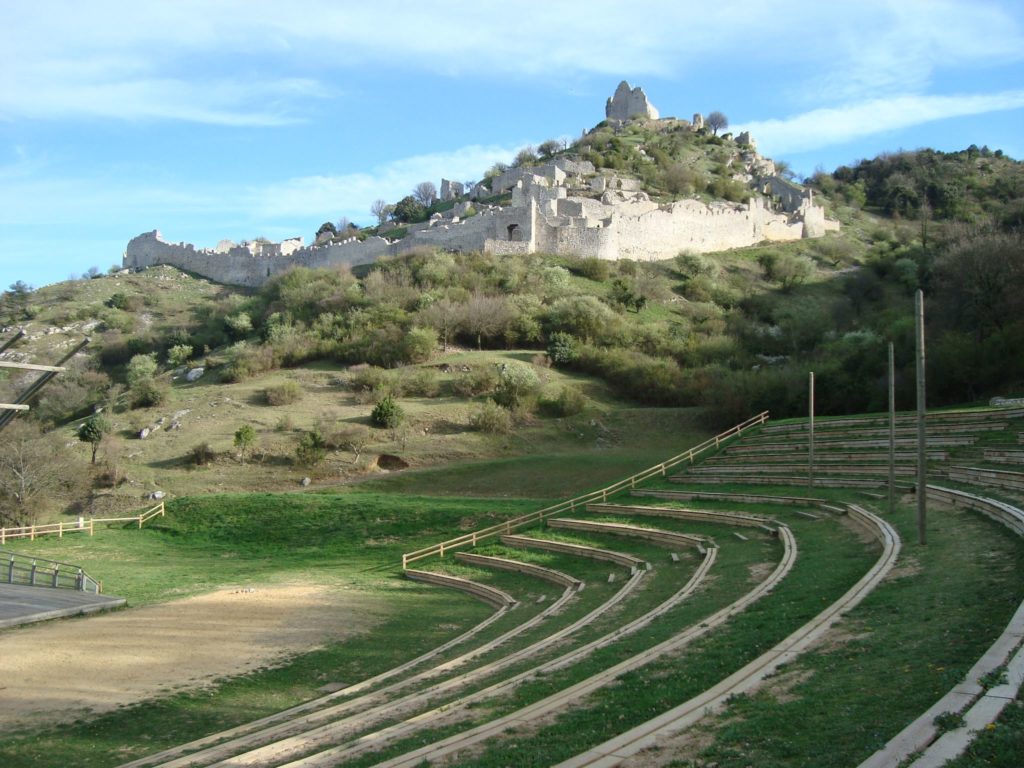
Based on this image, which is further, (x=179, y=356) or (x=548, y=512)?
(x=179, y=356)

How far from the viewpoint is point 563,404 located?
151 ft

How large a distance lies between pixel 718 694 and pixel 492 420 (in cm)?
3497

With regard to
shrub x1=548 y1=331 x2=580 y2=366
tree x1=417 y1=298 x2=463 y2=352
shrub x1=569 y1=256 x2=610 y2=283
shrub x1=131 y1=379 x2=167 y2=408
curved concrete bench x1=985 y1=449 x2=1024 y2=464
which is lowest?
curved concrete bench x1=985 y1=449 x2=1024 y2=464

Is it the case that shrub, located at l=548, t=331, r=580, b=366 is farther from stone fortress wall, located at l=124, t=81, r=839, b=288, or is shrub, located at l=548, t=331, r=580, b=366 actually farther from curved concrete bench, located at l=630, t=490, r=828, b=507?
curved concrete bench, located at l=630, t=490, r=828, b=507

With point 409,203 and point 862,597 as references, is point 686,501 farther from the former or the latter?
point 409,203

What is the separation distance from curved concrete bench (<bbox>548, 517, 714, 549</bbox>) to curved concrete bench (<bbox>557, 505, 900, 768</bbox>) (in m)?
8.68

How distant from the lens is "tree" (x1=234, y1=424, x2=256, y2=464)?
128 ft

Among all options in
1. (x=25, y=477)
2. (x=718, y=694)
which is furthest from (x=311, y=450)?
(x=718, y=694)

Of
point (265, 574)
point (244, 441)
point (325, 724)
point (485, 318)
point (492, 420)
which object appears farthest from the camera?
point (485, 318)

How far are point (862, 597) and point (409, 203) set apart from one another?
10856cm

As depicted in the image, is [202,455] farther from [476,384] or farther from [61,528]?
[476,384]

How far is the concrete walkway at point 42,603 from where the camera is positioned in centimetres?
1692

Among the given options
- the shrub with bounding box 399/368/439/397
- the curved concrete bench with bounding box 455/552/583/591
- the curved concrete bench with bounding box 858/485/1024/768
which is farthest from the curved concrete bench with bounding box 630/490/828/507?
the shrub with bounding box 399/368/439/397

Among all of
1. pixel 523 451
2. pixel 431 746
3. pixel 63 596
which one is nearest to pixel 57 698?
pixel 431 746
